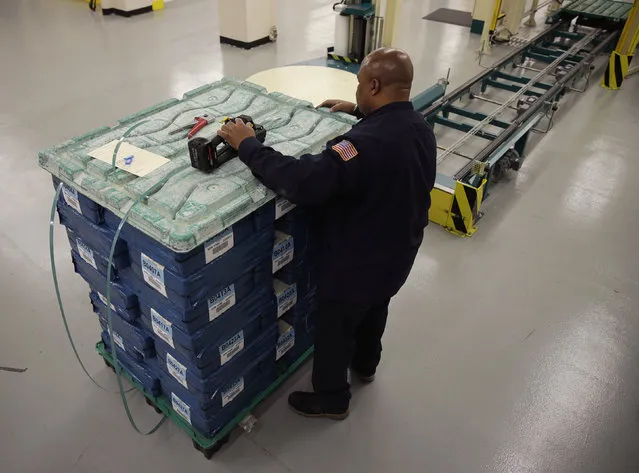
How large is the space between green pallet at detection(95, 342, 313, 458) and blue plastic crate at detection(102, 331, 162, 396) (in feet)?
0.16

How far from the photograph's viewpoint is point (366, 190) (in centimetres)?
197

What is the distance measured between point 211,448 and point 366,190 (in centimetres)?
156

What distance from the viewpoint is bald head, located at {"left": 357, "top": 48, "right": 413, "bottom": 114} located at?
1.90m

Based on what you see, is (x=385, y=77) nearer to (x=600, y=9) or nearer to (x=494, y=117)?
(x=494, y=117)

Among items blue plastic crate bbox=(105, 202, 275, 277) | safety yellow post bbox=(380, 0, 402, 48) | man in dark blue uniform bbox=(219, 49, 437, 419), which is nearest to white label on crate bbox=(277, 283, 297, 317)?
man in dark blue uniform bbox=(219, 49, 437, 419)

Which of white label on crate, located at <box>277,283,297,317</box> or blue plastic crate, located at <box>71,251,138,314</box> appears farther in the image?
white label on crate, located at <box>277,283,297,317</box>

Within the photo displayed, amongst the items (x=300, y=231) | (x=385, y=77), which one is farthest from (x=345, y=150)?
(x=300, y=231)

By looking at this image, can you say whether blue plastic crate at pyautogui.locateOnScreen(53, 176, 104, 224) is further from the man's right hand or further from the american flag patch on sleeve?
the man's right hand

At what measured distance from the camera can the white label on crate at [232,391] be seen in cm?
238

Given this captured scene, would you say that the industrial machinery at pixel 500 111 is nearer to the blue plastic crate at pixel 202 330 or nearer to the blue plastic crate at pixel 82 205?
the blue plastic crate at pixel 202 330

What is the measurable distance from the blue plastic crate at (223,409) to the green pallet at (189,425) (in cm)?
3

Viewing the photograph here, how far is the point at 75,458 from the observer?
2.50 meters

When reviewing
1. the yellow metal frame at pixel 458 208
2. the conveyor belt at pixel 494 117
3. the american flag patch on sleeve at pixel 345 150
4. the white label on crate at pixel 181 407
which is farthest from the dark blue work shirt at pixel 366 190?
the conveyor belt at pixel 494 117

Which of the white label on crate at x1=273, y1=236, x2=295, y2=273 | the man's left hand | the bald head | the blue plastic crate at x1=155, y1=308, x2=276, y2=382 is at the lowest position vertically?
the blue plastic crate at x1=155, y1=308, x2=276, y2=382
